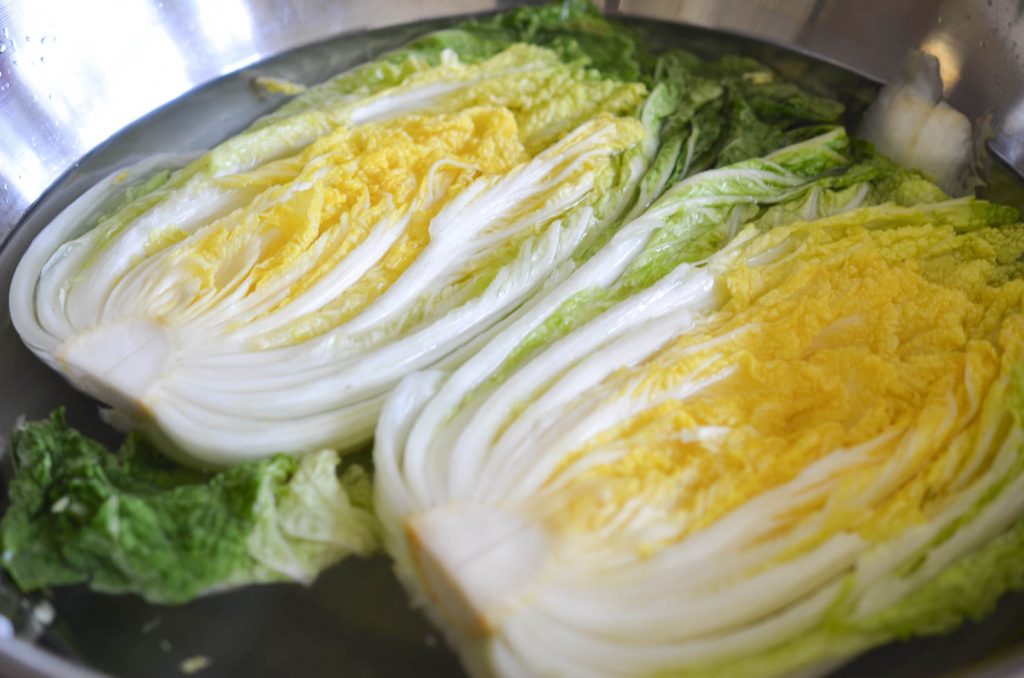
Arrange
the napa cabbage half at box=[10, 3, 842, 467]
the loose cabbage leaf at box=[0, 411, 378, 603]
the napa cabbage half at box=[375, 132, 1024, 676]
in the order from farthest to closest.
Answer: the napa cabbage half at box=[10, 3, 842, 467], the loose cabbage leaf at box=[0, 411, 378, 603], the napa cabbage half at box=[375, 132, 1024, 676]

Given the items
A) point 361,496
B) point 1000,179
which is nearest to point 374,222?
point 361,496

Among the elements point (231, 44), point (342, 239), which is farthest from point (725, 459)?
point (231, 44)

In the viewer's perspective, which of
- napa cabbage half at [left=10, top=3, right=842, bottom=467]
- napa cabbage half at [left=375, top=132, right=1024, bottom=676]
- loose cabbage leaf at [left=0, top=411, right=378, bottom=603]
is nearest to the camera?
napa cabbage half at [left=375, top=132, right=1024, bottom=676]

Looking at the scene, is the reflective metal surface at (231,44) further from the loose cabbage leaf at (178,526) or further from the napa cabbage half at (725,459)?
the loose cabbage leaf at (178,526)

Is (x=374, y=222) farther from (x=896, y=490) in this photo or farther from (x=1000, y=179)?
(x=1000, y=179)

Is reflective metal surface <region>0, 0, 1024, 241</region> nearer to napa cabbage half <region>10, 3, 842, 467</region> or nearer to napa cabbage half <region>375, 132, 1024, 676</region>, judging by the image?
napa cabbage half <region>10, 3, 842, 467</region>

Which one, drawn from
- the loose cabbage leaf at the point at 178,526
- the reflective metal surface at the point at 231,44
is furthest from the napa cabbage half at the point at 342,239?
the reflective metal surface at the point at 231,44

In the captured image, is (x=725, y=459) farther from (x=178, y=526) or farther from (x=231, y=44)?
(x=231, y=44)

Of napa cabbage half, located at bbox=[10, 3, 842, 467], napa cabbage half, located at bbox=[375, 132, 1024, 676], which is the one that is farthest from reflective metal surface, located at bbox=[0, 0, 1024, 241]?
napa cabbage half, located at bbox=[375, 132, 1024, 676]
